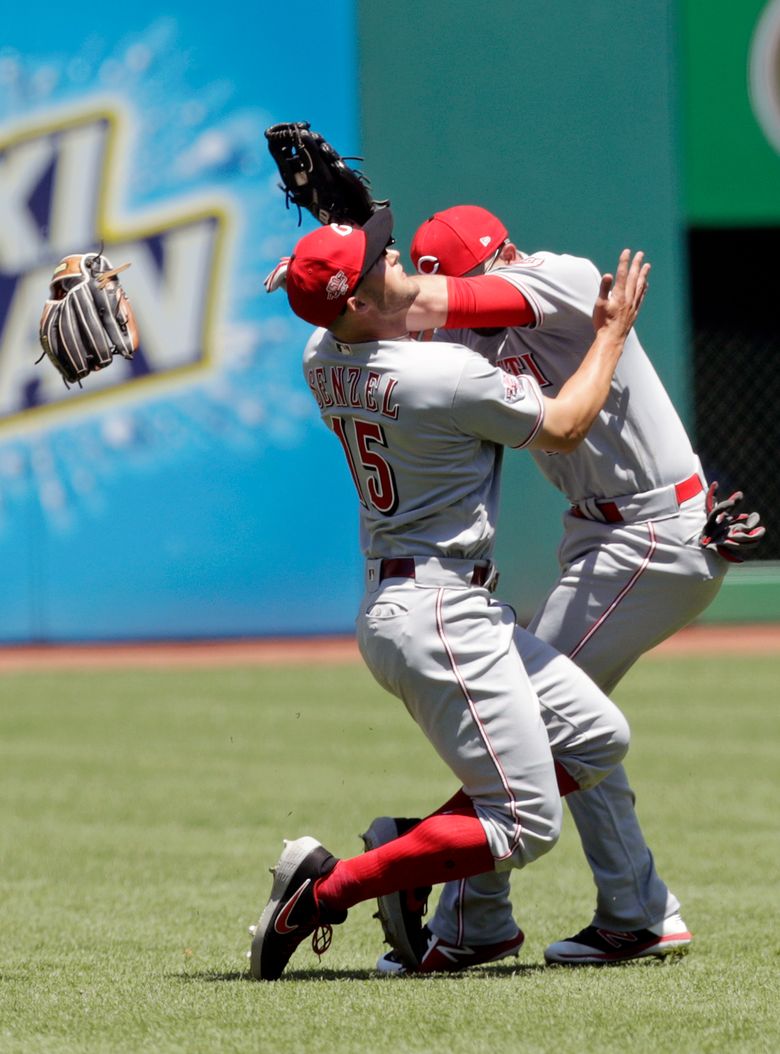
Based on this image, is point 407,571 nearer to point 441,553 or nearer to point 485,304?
point 441,553

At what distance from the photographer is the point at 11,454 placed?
47.6 feet

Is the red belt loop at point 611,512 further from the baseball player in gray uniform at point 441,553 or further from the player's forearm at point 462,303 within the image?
the player's forearm at point 462,303

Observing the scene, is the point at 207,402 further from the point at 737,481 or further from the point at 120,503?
the point at 737,481

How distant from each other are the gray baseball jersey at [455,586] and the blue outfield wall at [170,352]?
33.8ft

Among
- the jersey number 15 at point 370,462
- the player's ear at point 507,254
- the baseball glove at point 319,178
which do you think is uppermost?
the baseball glove at point 319,178

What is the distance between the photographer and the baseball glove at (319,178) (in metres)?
4.92

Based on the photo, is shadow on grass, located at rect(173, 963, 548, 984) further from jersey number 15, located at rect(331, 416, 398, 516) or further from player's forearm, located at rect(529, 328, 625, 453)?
player's forearm, located at rect(529, 328, 625, 453)

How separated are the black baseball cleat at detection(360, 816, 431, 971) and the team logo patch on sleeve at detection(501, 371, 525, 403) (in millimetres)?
1154

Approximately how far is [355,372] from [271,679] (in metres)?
7.88

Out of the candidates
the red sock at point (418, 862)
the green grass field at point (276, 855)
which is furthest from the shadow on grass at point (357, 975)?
the red sock at point (418, 862)

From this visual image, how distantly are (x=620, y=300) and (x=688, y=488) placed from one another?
68 cm

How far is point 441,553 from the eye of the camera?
4.46m

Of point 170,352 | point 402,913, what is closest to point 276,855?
point 402,913

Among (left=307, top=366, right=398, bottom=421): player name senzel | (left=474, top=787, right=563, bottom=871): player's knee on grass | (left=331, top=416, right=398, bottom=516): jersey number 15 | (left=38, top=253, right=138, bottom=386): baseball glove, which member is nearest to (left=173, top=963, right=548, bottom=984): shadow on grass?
(left=474, top=787, right=563, bottom=871): player's knee on grass
